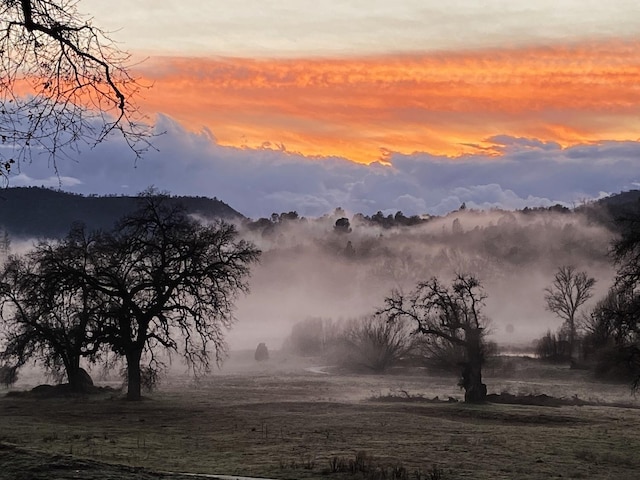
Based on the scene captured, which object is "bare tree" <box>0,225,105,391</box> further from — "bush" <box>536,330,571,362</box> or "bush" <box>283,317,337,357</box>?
"bush" <box>283,317,337,357</box>

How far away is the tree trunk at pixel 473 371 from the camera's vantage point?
50.4 meters

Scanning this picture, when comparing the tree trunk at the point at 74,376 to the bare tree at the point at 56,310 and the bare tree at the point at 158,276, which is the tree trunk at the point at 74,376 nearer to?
the bare tree at the point at 56,310

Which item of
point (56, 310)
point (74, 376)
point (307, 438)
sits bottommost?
point (307, 438)

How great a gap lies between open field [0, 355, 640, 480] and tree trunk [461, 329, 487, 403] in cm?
127

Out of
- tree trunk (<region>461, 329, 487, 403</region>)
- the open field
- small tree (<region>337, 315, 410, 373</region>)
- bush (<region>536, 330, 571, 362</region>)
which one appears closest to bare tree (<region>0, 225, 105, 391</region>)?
the open field

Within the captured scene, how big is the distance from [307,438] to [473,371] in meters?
24.7

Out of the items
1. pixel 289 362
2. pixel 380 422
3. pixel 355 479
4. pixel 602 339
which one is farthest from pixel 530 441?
pixel 289 362

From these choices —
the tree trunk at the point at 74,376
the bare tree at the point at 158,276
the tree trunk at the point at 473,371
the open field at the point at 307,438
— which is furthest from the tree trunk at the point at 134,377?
the tree trunk at the point at 473,371

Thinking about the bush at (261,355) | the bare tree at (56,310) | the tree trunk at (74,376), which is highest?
the bare tree at (56,310)

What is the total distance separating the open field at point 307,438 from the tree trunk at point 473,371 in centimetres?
127

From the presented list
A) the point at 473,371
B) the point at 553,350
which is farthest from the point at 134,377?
the point at 553,350

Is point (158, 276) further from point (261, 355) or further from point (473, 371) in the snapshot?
point (261, 355)

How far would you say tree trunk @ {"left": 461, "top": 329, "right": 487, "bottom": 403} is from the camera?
50438 mm

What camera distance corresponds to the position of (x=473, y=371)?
5125cm
